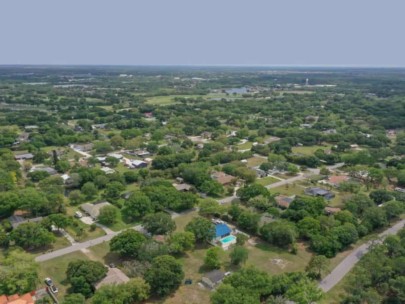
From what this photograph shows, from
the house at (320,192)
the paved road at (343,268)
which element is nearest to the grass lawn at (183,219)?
the paved road at (343,268)

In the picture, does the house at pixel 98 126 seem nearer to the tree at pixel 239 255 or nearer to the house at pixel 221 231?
the house at pixel 221 231

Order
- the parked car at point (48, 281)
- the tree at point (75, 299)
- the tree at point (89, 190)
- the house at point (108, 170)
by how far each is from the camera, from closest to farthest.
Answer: the tree at point (75, 299) < the parked car at point (48, 281) < the tree at point (89, 190) < the house at point (108, 170)

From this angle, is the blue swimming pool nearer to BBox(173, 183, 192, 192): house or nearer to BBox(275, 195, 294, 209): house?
BBox(275, 195, 294, 209): house

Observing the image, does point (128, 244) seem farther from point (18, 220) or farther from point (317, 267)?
point (317, 267)

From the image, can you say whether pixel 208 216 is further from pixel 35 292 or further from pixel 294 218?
pixel 35 292

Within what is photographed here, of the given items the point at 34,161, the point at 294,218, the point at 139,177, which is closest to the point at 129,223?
the point at 139,177

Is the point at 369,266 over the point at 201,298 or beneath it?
over

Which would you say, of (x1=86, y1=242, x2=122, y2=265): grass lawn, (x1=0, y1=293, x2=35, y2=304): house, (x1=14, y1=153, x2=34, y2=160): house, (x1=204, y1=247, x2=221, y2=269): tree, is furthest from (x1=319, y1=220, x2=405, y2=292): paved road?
(x1=14, y1=153, x2=34, y2=160): house
